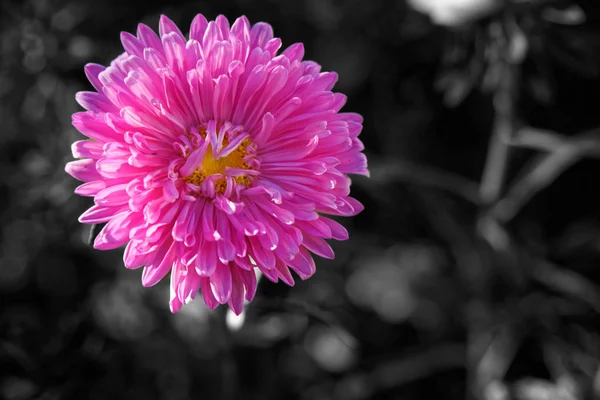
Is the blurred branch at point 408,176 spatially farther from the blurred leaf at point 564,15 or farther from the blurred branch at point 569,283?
the blurred leaf at point 564,15

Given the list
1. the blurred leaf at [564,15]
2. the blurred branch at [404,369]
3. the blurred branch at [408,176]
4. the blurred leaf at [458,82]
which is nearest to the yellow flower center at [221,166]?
the blurred branch at [408,176]

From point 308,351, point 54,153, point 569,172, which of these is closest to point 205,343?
point 308,351

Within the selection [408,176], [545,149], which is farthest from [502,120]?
[408,176]

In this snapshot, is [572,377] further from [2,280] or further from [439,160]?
[2,280]

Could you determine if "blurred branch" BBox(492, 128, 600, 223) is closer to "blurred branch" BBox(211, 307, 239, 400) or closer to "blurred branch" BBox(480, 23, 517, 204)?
"blurred branch" BBox(480, 23, 517, 204)

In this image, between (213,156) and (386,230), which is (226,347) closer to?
(213,156)

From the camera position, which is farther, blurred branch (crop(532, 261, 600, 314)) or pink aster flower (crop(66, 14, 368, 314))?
blurred branch (crop(532, 261, 600, 314))

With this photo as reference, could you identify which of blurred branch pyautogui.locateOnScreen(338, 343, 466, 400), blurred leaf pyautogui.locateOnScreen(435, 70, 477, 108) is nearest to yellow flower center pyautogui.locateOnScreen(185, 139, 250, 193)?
blurred leaf pyautogui.locateOnScreen(435, 70, 477, 108)
